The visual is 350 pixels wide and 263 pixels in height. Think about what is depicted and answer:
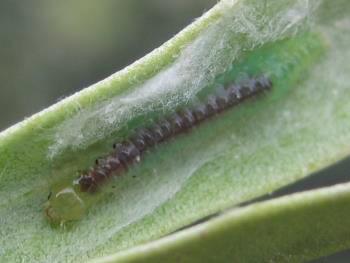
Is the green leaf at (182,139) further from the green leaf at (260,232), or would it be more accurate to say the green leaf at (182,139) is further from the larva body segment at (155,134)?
the green leaf at (260,232)

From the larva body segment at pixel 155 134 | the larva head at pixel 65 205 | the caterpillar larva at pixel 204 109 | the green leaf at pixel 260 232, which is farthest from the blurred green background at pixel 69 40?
the green leaf at pixel 260 232

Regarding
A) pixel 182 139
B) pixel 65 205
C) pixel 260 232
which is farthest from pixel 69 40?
pixel 260 232

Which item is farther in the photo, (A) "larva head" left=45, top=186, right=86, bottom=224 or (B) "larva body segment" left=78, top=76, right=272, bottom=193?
(B) "larva body segment" left=78, top=76, right=272, bottom=193

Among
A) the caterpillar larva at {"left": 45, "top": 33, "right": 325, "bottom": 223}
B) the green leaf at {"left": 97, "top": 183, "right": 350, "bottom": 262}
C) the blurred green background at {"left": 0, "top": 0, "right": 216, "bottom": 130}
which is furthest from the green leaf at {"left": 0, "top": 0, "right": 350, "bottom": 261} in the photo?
the blurred green background at {"left": 0, "top": 0, "right": 216, "bottom": 130}

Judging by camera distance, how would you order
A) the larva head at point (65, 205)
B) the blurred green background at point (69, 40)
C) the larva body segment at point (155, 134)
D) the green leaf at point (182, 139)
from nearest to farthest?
the green leaf at point (182, 139) < the larva head at point (65, 205) < the larva body segment at point (155, 134) < the blurred green background at point (69, 40)

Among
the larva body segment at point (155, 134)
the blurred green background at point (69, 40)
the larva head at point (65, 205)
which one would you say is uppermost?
the blurred green background at point (69, 40)

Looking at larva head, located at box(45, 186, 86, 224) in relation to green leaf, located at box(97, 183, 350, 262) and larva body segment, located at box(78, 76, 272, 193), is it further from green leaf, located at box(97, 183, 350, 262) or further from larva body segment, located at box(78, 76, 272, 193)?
green leaf, located at box(97, 183, 350, 262)
